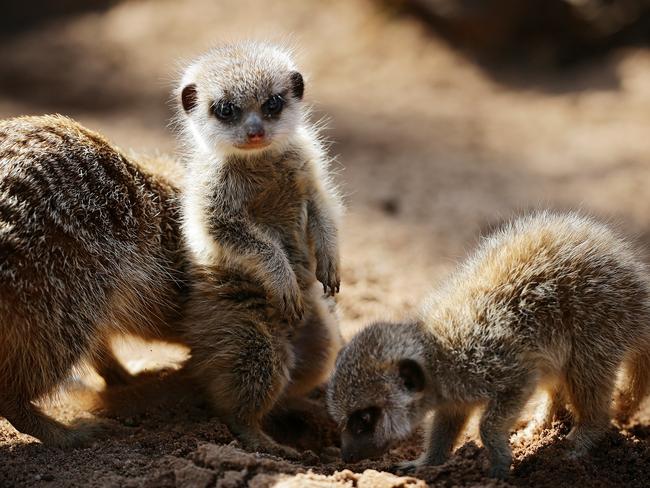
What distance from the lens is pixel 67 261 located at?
361cm

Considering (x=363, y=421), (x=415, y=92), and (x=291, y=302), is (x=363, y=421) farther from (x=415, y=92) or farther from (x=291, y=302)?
(x=415, y=92)

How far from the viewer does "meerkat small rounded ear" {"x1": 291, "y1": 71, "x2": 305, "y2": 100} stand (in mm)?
4285

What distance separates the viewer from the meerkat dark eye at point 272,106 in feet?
13.4

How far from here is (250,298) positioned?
4.02 meters

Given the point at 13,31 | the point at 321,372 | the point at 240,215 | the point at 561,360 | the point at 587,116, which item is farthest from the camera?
the point at 13,31

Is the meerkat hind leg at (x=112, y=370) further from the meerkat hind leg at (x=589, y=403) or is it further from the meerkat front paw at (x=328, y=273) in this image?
the meerkat hind leg at (x=589, y=403)

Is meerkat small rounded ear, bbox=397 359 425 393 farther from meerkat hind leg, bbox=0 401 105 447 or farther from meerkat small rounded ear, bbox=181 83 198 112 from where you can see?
meerkat small rounded ear, bbox=181 83 198 112

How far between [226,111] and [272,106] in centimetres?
23

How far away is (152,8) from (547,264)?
6.70 metres

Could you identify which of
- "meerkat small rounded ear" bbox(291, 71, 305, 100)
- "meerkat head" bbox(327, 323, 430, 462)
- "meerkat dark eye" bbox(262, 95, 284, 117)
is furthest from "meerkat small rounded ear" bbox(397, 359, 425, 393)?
"meerkat small rounded ear" bbox(291, 71, 305, 100)

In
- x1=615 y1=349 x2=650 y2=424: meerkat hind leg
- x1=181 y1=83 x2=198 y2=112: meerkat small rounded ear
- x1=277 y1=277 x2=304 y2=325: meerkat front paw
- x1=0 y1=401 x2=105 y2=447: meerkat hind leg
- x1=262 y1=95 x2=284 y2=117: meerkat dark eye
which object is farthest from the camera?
x1=181 y1=83 x2=198 y2=112: meerkat small rounded ear

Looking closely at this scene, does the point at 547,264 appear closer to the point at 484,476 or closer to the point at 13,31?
the point at 484,476

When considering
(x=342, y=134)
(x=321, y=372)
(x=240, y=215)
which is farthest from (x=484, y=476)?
(x=342, y=134)

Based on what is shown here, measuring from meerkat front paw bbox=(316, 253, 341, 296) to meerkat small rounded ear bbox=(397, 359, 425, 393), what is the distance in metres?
A: 0.73
